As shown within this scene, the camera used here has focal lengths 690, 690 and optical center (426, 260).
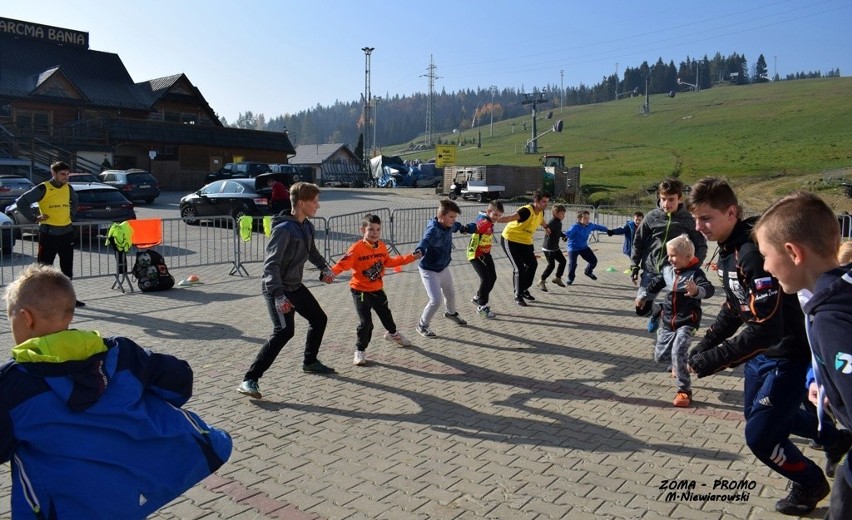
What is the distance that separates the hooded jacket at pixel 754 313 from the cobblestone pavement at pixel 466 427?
98cm

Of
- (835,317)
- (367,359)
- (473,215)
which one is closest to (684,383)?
(367,359)

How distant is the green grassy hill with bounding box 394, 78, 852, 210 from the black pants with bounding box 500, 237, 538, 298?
33468mm

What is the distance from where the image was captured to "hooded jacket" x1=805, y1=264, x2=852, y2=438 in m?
2.21

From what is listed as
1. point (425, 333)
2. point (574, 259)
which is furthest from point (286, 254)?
point (574, 259)

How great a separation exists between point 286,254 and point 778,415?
4.29 m

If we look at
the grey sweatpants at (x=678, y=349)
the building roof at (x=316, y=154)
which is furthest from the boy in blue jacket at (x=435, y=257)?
the building roof at (x=316, y=154)

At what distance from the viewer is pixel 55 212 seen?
1010 centimetres

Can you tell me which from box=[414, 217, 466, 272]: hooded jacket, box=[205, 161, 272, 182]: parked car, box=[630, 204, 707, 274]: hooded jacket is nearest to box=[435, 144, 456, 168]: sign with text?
box=[205, 161, 272, 182]: parked car

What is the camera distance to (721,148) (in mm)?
79000

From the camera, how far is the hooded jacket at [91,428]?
8.25 ft

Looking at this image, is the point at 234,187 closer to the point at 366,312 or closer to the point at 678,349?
the point at 366,312

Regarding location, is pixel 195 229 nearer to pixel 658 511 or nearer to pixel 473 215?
pixel 473 215

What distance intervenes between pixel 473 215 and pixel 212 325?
56.3 feet

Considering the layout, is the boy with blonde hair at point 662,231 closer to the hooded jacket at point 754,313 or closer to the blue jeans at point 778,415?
the hooded jacket at point 754,313
